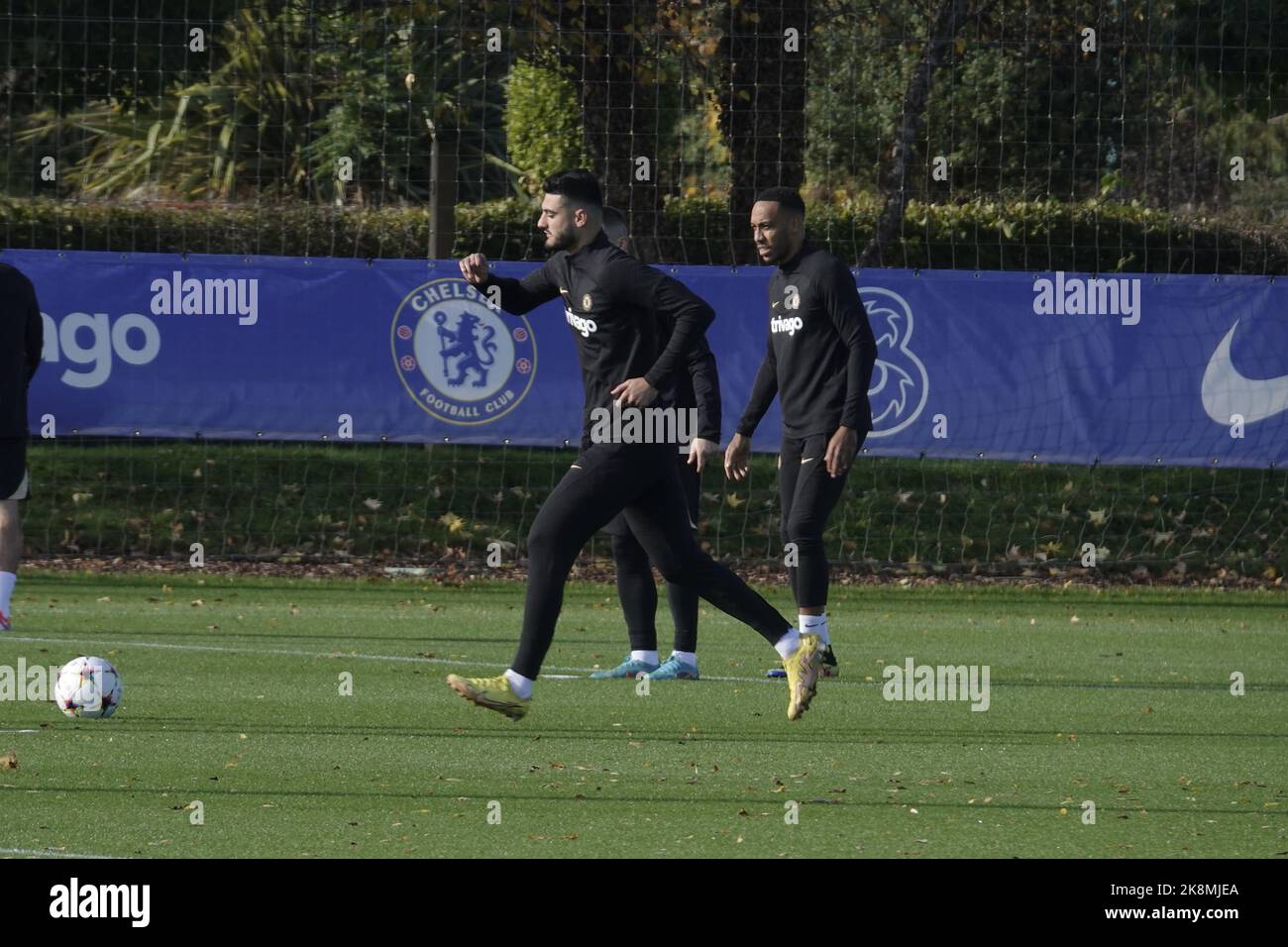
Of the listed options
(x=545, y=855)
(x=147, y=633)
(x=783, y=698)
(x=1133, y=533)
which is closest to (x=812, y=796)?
(x=545, y=855)

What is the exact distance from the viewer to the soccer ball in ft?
27.6

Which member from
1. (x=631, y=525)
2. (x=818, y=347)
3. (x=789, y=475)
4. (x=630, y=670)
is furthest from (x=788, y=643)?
(x=818, y=347)

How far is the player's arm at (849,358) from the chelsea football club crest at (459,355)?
5392mm

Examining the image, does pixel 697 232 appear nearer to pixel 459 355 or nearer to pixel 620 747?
pixel 459 355

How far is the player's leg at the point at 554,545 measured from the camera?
817cm

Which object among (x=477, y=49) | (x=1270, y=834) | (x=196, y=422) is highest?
(x=477, y=49)

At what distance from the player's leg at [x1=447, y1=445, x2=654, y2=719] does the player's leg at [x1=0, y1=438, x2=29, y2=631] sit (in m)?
3.53

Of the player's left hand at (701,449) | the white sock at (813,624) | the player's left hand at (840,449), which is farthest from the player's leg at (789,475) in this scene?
the player's left hand at (701,449)

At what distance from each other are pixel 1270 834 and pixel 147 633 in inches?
275

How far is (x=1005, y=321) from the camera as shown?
15211mm

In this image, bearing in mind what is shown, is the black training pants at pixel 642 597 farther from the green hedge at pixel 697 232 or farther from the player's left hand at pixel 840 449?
the green hedge at pixel 697 232

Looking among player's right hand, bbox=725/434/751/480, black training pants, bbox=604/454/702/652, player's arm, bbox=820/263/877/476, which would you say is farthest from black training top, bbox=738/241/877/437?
black training pants, bbox=604/454/702/652

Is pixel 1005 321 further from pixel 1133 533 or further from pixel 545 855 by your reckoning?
pixel 545 855

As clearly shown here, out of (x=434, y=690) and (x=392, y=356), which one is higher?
(x=392, y=356)
